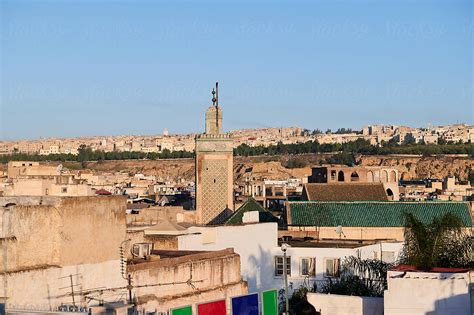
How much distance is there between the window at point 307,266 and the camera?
2470 centimetres

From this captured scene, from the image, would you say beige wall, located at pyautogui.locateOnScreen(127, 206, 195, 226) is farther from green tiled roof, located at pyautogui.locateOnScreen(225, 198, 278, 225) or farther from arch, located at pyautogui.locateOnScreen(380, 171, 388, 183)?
arch, located at pyautogui.locateOnScreen(380, 171, 388, 183)

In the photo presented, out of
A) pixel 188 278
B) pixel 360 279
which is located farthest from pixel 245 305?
pixel 360 279

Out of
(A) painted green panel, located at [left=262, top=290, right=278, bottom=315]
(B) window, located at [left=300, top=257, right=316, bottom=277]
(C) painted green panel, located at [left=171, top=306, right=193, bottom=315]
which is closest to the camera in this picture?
(C) painted green panel, located at [left=171, top=306, right=193, bottom=315]

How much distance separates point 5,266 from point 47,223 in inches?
39.7

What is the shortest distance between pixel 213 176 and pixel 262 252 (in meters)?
10.6

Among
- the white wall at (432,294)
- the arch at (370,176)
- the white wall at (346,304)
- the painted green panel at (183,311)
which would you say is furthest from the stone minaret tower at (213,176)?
the painted green panel at (183,311)

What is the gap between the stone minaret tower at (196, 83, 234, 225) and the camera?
3506cm

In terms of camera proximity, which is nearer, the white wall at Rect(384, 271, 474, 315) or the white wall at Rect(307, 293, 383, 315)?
the white wall at Rect(384, 271, 474, 315)

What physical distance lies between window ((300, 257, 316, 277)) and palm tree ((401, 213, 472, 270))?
611 centimetres

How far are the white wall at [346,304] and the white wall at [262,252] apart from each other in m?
6.54

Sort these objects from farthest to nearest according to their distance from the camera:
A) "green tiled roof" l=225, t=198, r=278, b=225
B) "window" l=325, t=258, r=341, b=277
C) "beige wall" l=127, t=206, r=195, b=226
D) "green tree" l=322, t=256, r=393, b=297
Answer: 1. "beige wall" l=127, t=206, r=195, b=226
2. "green tiled roof" l=225, t=198, r=278, b=225
3. "window" l=325, t=258, r=341, b=277
4. "green tree" l=322, t=256, r=393, b=297

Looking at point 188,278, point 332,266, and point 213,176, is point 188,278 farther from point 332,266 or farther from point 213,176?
point 213,176

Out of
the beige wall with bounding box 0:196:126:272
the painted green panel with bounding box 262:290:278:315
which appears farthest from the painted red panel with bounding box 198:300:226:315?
the beige wall with bounding box 0:196:126:272

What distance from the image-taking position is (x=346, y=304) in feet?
54.1
